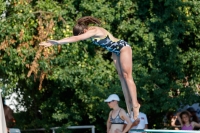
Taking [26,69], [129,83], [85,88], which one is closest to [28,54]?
[26,69]

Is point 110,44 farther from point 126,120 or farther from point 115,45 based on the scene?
point 126,120

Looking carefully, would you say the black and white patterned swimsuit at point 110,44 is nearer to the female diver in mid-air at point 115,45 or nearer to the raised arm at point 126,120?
the female diver in mid-air at point 115,45

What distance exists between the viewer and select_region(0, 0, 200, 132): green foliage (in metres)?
13.7

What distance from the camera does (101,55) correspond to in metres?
14.7

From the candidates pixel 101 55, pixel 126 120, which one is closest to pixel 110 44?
pixel 126 120

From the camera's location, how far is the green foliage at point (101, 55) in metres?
13.7

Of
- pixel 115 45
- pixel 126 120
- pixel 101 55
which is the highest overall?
pixel 101 55

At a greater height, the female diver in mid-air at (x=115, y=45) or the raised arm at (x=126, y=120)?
the female diver in mid-air at (x=115, y=45)

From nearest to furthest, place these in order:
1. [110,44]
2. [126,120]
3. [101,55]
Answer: [110,44], [126,120], [101,55]

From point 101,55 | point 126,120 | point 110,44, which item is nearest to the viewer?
point 110,44

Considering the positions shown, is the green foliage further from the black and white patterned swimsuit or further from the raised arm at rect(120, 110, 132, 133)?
the black and white patterned swimsuit

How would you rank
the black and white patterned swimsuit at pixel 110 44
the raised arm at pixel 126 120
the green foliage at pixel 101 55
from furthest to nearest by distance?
1. the green foliage at pixel 101 55
2. the raised arm at pixel 126 120
3. the black and white patterned swimsuit at pixel 110 44

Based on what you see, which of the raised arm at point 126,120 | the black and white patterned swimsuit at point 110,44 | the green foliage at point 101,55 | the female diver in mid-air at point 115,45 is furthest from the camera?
the green foliage at point 101,55

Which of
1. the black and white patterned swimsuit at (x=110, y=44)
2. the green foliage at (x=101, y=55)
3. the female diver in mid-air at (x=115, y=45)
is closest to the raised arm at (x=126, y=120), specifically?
the female diver in mid-air at (x=115, y=45)
